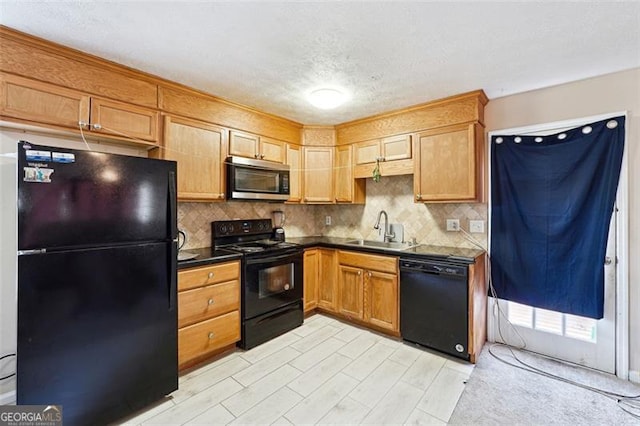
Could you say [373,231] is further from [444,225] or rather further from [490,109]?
[490,109]

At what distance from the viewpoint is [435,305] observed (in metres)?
2.61

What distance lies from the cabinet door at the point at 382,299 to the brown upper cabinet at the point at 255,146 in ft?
5.60

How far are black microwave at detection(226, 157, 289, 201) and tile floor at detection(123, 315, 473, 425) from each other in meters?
1.51

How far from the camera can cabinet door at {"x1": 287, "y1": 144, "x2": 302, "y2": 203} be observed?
3537 millimetres

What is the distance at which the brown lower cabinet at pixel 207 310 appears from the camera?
7.42 ft

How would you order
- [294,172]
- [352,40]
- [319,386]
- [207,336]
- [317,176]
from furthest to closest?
[317,176], [294,172], [207,336], [319,386], [352,40]

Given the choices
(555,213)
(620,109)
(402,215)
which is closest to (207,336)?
(402,215)

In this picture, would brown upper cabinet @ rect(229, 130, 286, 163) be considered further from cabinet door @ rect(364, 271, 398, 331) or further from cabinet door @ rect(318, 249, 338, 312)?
cabinet door @ rect(364, 271, 398, 331)

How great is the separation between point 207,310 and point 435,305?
2.02 meters

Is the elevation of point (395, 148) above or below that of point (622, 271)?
above

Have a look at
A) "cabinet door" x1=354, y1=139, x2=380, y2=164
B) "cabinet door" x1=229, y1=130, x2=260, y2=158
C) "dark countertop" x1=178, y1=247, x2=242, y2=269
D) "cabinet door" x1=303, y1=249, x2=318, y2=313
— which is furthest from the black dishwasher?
"cabinet door" x1=229, y1=130, x2=260, y2=158

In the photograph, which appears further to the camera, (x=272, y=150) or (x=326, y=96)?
(x=272, y=150)

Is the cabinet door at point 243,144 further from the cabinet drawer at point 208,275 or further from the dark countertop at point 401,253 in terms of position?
the cabinet drawer at point 208,275

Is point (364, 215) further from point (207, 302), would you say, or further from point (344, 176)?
point (207, 302)
